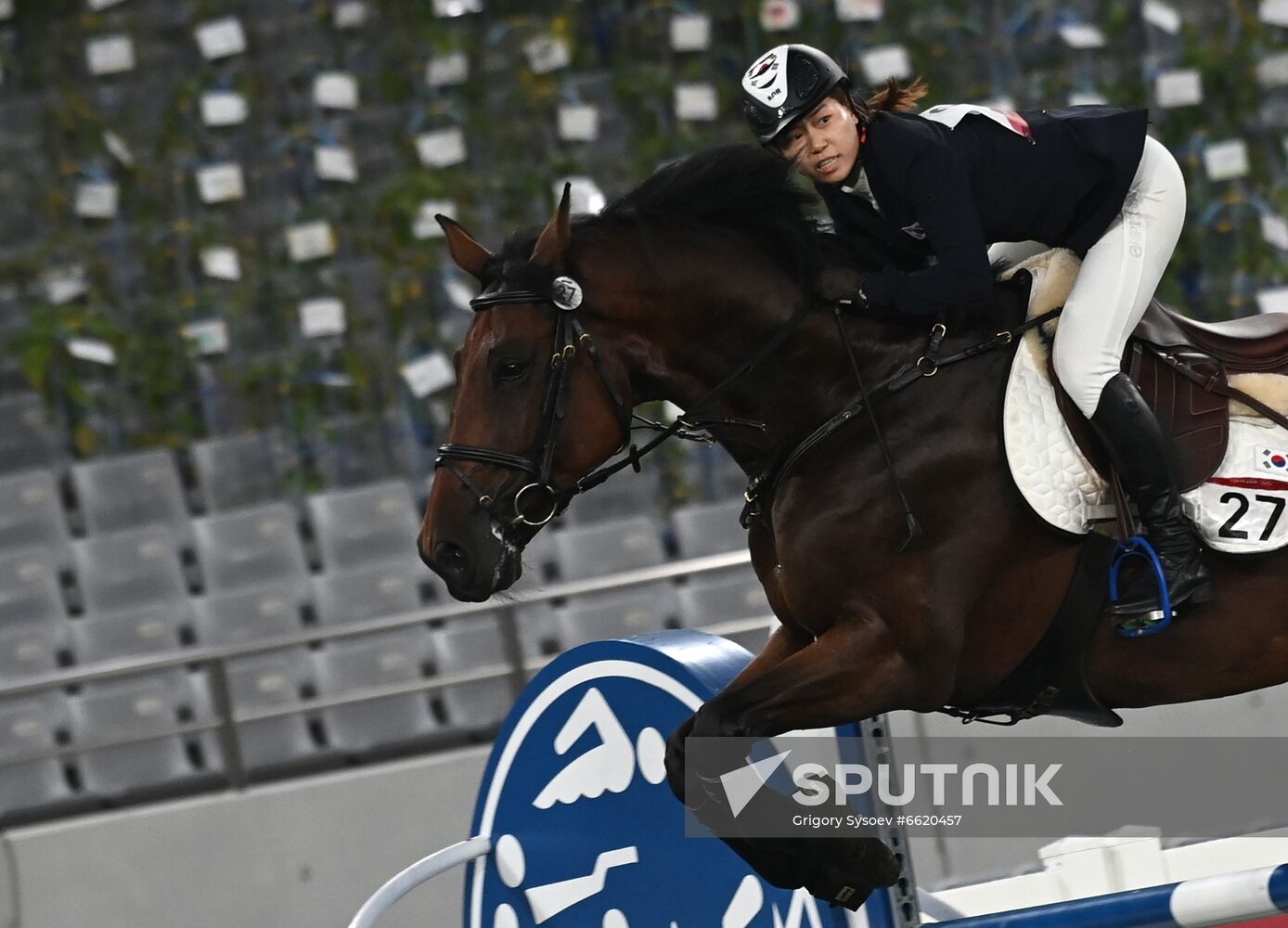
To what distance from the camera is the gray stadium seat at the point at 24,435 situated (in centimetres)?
595

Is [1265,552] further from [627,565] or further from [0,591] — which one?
[0,591]

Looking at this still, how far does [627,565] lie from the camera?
552 centimetres

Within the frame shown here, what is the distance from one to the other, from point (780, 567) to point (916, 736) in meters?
2.18

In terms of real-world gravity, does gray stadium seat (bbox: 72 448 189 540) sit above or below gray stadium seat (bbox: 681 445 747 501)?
above

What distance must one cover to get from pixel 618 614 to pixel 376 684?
2.75 feet

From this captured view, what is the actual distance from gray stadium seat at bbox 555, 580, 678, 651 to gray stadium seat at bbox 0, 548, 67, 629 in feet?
5.63

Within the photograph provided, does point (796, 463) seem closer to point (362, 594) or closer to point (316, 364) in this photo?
point (362, 594)

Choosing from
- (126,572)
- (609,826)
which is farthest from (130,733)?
(609,826)

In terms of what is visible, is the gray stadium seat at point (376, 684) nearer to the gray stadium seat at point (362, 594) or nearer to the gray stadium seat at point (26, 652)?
the gray stadium seat at point (362, 594)

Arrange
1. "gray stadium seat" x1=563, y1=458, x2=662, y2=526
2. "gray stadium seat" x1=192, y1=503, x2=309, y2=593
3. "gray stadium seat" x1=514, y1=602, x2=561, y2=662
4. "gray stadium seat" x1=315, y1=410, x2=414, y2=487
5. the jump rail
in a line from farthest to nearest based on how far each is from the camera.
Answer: "gray stadium seat" x1=315, y1=410, x2=414, y2=487, "gray stadium seat" x1=563, y1=458, x2=662, y2=526, "gray stadium seat" x1=192, y1=503, x2=309, y2=593, "gray stadium seat" x1=514, y1=602, x2=561, y2=662, the jump rail

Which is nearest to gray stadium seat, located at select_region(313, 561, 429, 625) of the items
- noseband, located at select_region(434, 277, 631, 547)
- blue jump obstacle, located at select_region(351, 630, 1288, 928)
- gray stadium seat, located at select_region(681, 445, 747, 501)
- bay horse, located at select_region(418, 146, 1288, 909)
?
gray stadium seat, located at select_region(681, 445, 747, 501)

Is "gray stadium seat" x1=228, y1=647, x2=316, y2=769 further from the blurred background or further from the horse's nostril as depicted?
the horse's nostril

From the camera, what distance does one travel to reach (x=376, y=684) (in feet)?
16.9

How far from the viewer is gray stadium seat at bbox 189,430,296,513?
5.77 m
